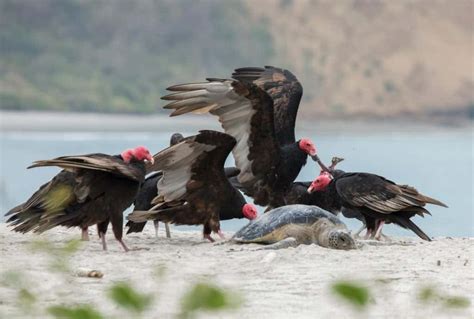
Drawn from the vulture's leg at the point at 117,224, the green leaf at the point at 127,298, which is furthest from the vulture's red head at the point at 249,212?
the green leaf at the point at 127,298

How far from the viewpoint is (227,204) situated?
8.14 meters

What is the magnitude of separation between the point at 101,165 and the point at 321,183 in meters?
2.04

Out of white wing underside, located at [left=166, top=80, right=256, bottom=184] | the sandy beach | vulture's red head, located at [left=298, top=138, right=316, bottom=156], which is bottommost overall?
the sandy beach

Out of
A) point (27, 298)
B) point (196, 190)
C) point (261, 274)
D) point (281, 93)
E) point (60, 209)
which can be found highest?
point (281, 93)

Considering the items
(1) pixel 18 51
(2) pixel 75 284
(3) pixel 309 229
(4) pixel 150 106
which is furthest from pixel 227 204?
(1) pixel 18 51

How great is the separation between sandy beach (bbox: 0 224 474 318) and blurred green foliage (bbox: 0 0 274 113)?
47774 millimetres

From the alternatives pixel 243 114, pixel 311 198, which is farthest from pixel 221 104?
pixel 311 198

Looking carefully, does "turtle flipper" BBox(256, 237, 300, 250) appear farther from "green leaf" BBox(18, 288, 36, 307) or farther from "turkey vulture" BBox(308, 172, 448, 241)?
"green leaf" BBox(18, 288, 36, 307)

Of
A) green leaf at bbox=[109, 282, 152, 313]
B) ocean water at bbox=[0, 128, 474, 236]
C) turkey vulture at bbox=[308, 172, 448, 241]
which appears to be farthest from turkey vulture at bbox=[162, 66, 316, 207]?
green leaf at bbox=[109, 282, 152, 313]

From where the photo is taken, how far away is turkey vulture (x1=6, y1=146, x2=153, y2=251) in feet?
23.5

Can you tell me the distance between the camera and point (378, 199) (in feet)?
27.1

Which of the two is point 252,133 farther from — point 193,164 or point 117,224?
point 117,224

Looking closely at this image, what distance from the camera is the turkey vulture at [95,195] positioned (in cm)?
716

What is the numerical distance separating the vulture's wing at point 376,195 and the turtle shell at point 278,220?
0.49 meters
